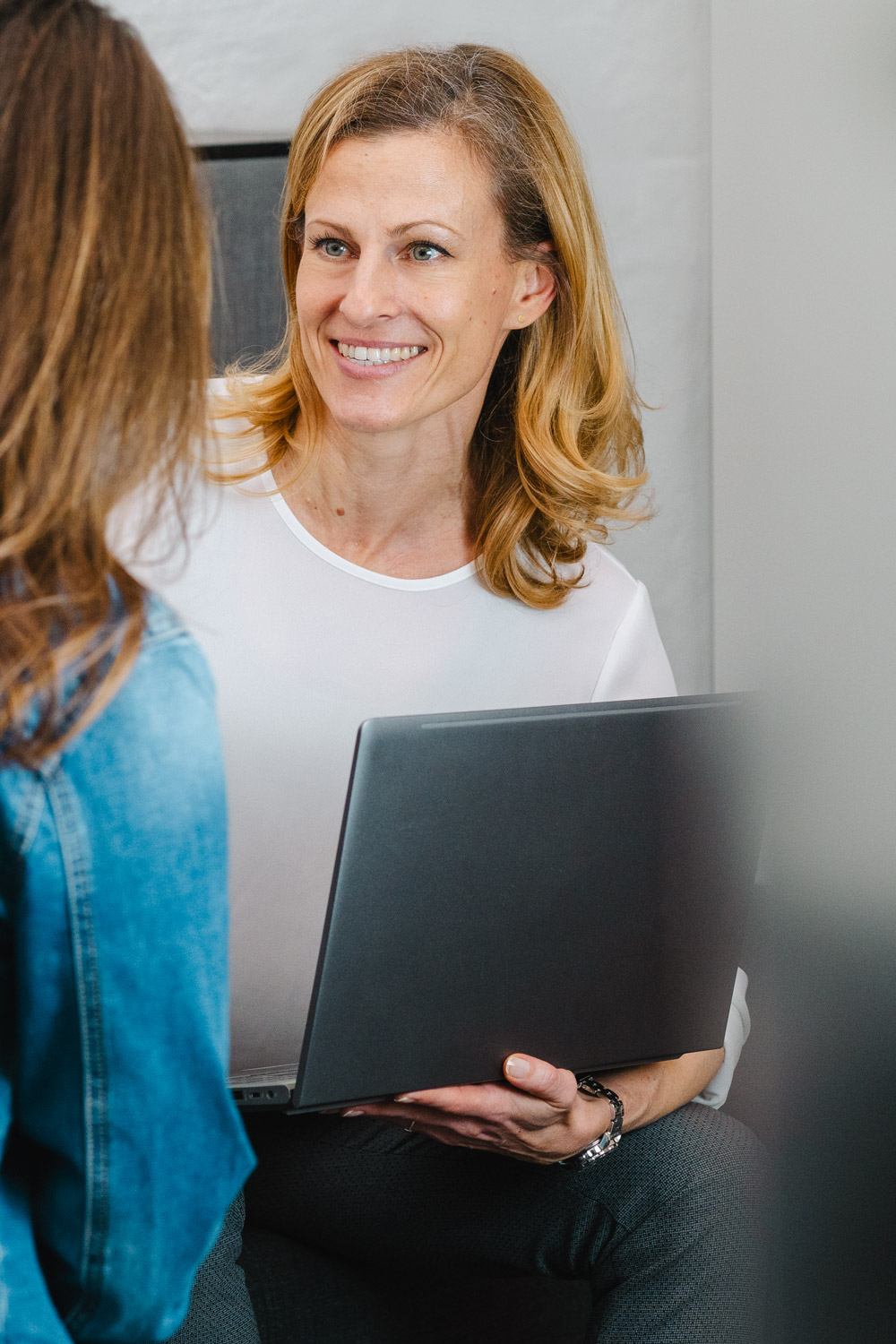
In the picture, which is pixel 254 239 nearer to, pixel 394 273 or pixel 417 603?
pixel 394 273

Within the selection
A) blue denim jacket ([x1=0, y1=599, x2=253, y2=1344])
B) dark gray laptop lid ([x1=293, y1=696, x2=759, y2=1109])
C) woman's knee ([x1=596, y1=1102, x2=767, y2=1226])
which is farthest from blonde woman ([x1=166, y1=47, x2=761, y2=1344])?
blue denim jacket ([x1=0, y1=599, x2=253, y2=1344])

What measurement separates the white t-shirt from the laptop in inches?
12.5

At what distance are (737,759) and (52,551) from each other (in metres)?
0.58

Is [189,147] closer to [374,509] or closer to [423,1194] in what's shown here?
[374,509]

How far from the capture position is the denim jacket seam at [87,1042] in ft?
1.80

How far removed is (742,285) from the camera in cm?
191

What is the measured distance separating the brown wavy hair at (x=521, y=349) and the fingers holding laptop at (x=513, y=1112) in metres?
0.53

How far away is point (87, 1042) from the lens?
585 millimetres

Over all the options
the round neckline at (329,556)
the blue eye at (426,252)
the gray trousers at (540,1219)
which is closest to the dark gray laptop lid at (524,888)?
→ the gray trousers at (540,1219)

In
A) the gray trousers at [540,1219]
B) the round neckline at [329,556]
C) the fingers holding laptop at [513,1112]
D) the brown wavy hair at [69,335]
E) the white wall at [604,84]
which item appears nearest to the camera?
the brown wavy hair at [69,335]

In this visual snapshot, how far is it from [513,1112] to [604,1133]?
173mm

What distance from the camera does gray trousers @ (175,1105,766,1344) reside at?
1080 mm

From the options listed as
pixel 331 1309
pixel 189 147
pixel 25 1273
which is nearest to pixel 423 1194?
pixel 331 1309

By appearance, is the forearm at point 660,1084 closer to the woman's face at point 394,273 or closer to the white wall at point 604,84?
the woman's face at point 394,273
